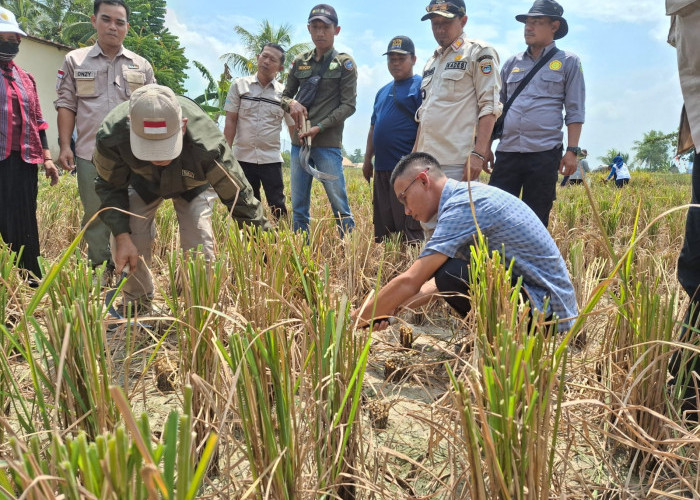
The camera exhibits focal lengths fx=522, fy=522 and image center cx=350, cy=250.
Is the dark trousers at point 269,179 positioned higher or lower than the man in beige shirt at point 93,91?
lower

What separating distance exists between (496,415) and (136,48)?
71.2 ft

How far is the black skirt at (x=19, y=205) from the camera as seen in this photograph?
2.64 m

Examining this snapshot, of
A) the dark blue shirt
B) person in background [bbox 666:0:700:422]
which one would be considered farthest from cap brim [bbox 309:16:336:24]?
person in background [bbox 666:0:700:422]

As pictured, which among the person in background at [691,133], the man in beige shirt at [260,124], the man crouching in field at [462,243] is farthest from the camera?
the man in beige shirt at [260,124]

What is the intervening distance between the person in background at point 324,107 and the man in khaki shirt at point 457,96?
27.5 inches

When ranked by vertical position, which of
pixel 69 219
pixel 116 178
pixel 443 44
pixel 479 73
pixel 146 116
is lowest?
pixel 69 219

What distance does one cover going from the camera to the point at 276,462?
2.86 feet

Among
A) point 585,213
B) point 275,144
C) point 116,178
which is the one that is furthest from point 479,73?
point 585,213

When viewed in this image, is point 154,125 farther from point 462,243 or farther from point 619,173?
point 619,173

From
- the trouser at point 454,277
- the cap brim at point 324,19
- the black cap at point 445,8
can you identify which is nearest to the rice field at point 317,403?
the trouser at point 454,277

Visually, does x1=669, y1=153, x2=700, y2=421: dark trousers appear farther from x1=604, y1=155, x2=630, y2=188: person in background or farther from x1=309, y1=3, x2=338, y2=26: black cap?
x1=604, y1=155, x2=630, y2=188: person in background

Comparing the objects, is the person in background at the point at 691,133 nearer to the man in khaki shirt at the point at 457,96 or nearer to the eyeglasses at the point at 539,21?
the man in khaki shirt at the point at 457,96

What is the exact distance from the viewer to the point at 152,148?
198 cm

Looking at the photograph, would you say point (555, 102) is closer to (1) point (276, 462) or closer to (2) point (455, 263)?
(2) point (455, 263)
